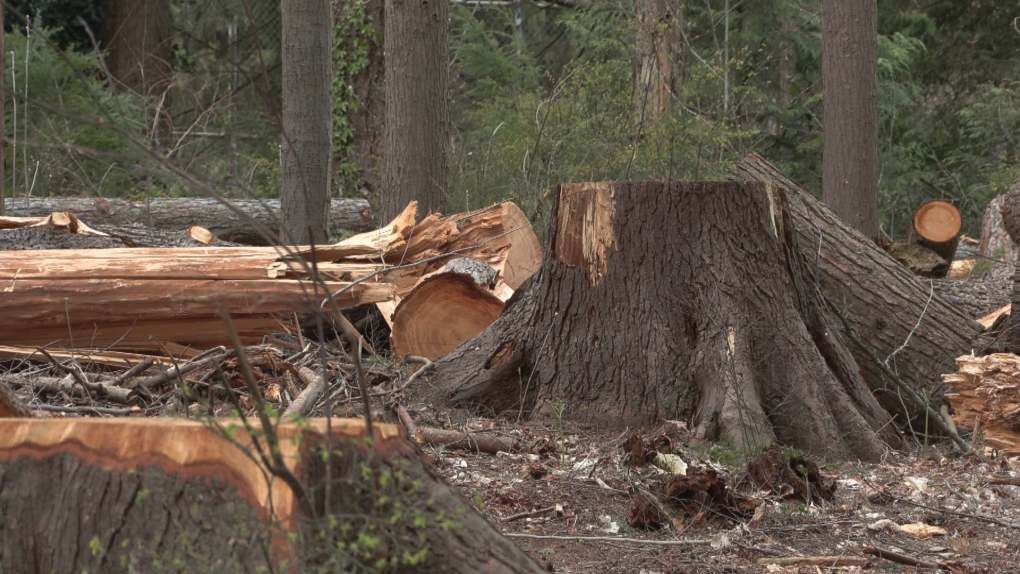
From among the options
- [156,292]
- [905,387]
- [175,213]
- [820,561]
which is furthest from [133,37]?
[820,561]

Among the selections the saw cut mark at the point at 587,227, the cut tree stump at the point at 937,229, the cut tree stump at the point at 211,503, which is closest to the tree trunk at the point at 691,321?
the saw cut mark at the point at 587,227

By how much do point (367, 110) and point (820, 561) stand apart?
1086 cm

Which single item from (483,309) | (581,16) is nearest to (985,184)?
(581,16)

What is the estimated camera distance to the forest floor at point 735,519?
11.0ft

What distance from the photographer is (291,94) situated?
29.1ft

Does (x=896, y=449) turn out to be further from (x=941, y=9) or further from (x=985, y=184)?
(x=941, y=9)

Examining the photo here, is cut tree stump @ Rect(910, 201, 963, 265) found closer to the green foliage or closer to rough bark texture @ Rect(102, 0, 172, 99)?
the green foliage

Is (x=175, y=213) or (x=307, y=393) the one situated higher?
(x=175, y=213)

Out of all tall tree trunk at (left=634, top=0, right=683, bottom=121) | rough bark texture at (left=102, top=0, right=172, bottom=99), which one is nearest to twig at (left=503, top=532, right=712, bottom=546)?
tall tree trunk at (left=634, top=0, right=683, bottom=121)

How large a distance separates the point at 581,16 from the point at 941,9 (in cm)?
650

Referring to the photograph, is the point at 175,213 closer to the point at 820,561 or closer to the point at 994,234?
the point at 820,561

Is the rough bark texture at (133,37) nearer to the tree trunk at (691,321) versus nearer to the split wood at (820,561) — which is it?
the tree trunk at (691,321)

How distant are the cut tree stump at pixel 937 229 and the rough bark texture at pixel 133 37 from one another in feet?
43.3

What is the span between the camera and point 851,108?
1040 cm
